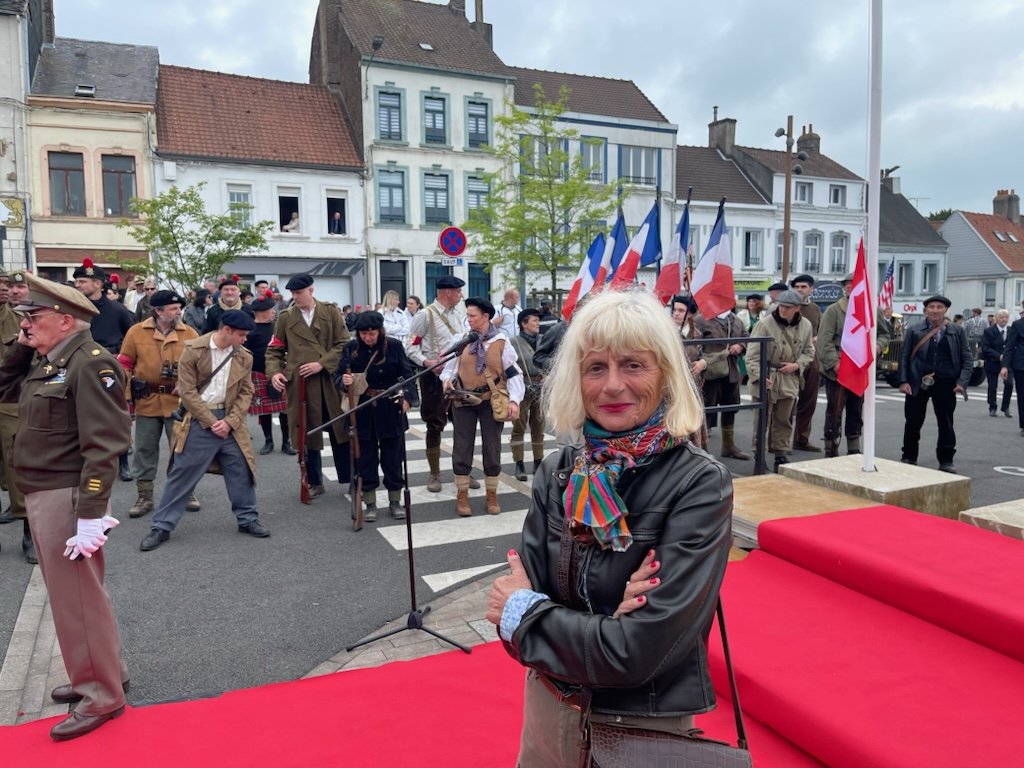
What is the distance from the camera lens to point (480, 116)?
32.5 m

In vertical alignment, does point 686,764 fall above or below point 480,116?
below

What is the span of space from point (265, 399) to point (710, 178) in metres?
35.2

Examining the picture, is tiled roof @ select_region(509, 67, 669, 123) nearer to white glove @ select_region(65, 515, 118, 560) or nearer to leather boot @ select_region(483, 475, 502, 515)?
leather boot @ select_region(483, 475, 502, 515)

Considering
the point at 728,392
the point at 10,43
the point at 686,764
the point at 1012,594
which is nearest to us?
the point at 686,764

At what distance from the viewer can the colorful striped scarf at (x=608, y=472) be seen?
5.66 ft

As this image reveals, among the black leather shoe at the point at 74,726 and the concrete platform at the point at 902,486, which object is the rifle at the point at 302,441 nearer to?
the black leather shoe at the point at 74,726

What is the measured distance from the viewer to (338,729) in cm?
331

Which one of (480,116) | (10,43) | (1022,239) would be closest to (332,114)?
(480,116)

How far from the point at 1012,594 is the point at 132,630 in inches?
185

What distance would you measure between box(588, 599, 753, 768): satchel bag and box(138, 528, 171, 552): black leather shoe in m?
5.27

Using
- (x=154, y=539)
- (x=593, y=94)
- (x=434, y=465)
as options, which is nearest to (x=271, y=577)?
(x=154, y=539)

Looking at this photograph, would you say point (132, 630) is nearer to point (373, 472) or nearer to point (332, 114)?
point (373, 472)

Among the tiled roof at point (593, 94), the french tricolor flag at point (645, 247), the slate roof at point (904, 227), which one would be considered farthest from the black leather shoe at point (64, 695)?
the slate roof at point (904, 227)

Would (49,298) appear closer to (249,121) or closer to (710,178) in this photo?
(249,121)
